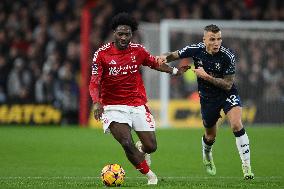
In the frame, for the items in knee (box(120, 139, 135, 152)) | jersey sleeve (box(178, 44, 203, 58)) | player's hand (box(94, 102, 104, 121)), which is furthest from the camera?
jersey sleeve (box(178, 44, 203, 58))

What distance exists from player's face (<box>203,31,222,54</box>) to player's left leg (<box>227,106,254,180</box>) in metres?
1.01

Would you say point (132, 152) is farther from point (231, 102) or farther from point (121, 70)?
point (231, 102)

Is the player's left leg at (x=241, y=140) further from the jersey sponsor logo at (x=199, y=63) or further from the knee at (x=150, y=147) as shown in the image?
the knee at (x=150, y=147)

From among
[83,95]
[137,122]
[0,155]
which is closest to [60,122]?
[83,95]

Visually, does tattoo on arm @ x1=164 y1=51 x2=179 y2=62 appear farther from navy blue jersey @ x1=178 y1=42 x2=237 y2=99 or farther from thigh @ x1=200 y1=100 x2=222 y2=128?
thigh @ x1=200 y1=100 x2=222 y2=128

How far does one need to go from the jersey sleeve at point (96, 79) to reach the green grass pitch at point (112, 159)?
1.29m

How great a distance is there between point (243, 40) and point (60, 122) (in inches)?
263

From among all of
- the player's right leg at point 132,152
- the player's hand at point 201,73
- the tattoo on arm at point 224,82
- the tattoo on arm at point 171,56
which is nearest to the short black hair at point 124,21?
the player's hand at point 201,73

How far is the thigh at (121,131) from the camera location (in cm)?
1249

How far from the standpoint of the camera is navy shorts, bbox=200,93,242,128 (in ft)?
46.2

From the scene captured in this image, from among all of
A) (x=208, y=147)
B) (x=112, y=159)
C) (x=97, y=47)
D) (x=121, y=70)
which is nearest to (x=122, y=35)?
(x=121, y=70)

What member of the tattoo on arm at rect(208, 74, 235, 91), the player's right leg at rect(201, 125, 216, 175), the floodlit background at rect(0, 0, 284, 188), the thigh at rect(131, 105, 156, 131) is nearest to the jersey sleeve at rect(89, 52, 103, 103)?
the thigh at rect(131, 105, 156, 131)

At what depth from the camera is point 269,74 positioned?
2875 cm

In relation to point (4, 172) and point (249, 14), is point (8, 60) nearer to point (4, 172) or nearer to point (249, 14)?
point (249, 14)
